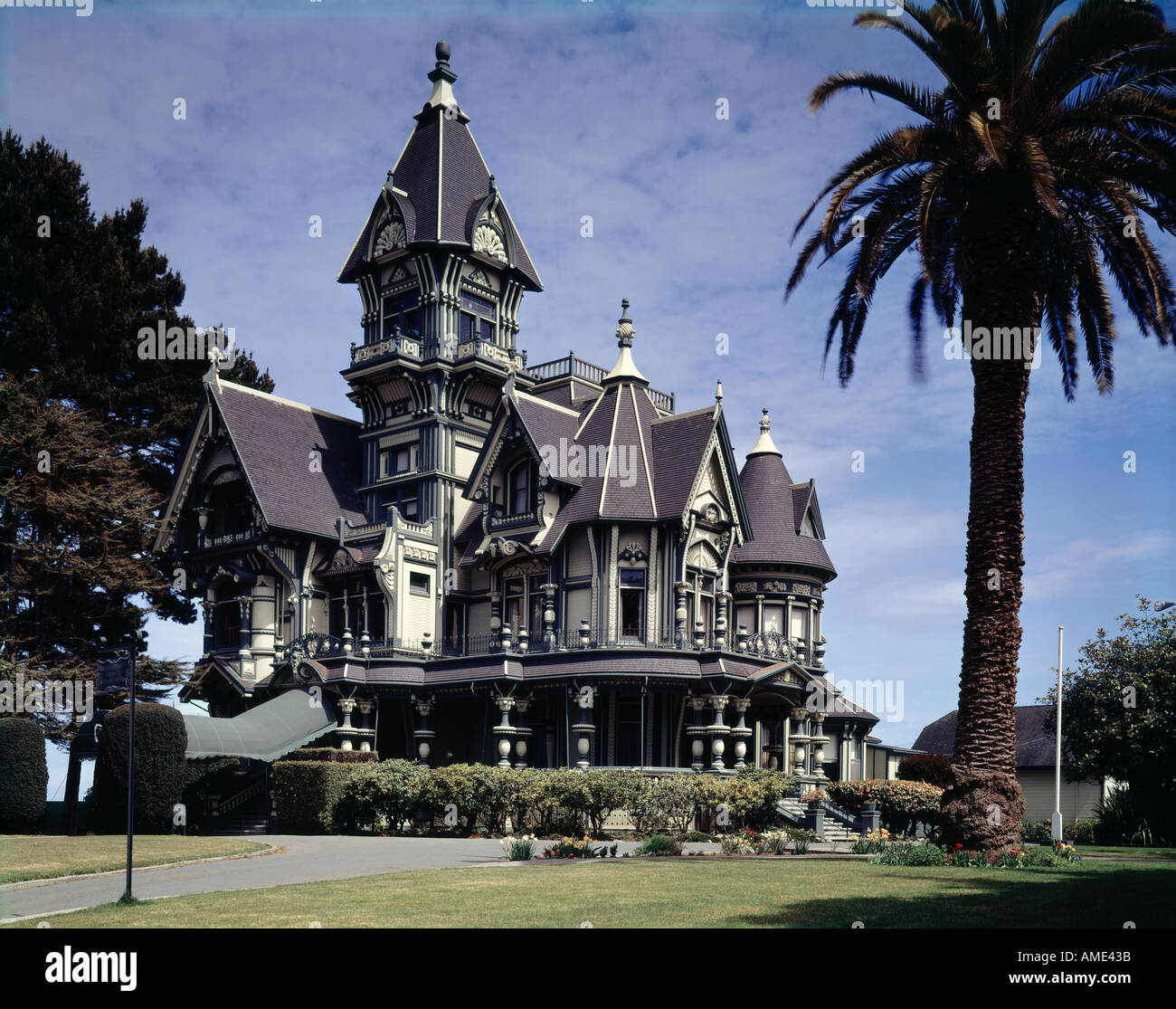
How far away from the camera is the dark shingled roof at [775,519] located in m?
45.3

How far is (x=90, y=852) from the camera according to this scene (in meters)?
24.2

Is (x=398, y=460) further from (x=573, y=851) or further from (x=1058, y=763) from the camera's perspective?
(x=573, y=851)

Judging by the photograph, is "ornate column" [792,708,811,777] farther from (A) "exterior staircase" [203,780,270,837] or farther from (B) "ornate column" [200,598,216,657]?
(B) "ornate column" [200,598,216,657]

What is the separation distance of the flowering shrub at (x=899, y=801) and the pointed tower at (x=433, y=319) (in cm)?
1892

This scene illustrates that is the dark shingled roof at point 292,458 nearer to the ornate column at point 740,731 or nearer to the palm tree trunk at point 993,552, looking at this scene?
the ornate column at point 740,731

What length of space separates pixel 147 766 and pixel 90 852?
7411mm

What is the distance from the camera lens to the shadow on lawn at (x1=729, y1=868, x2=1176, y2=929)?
12062 mm

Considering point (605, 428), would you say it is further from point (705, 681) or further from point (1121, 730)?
point (1121, 730)

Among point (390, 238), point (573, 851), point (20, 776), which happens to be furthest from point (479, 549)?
point (573, 851)

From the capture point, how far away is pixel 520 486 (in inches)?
1718

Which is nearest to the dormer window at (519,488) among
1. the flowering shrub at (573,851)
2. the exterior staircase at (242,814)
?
the exterior staircase at (242,814)

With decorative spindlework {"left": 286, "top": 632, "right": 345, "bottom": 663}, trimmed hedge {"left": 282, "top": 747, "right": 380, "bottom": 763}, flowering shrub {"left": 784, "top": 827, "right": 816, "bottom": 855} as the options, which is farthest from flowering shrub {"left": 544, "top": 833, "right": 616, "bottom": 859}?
decorative spindlework {"left": 286, "top": 632, "right": 345, "bottom": 663}

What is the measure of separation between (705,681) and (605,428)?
1015cm

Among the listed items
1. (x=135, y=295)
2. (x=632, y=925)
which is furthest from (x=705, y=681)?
(x=135, y=295)
